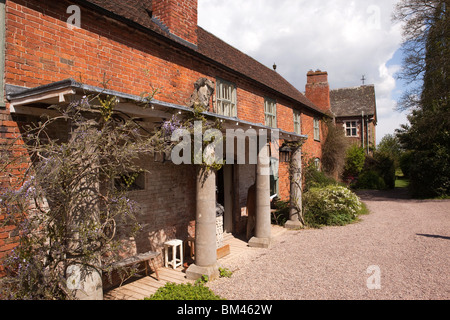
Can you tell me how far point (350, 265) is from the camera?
254 inches

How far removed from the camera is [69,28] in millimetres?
4973

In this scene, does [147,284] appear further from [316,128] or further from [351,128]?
[351,128]

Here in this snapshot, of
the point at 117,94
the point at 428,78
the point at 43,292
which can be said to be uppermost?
the point at 428,78

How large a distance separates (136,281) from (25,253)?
8.61ft

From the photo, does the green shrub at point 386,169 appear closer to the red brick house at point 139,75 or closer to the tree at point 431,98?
the tree at point 431,98

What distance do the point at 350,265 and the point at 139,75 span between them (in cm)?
620

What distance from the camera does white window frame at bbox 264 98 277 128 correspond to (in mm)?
11723

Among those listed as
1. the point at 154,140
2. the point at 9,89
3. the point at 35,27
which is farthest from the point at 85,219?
the point at 35,27

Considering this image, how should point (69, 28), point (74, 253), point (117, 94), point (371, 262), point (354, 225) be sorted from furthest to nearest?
point (354, 225) < point (371, 262) < point (69, 28) < point (117, 94) < point (74, 253)

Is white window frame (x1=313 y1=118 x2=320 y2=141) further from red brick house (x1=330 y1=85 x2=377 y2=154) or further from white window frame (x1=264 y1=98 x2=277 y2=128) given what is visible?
red brick house (x1=330 y1=85 x2=377 y2=154)

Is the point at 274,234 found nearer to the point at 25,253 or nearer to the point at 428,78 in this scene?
the point at 25,253

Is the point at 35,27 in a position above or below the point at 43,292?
above

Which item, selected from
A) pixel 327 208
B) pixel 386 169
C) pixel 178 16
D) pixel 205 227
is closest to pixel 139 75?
pixel 178 16
